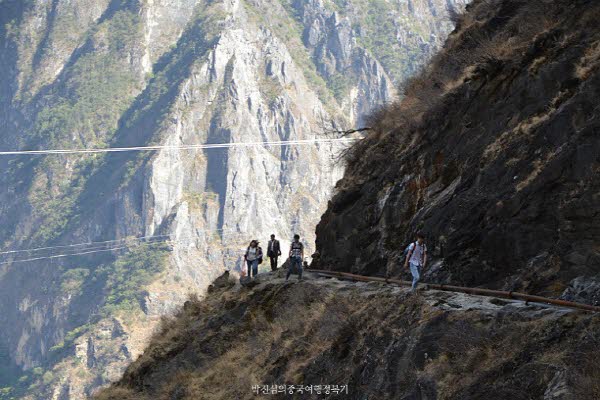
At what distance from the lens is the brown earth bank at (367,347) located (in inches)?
428

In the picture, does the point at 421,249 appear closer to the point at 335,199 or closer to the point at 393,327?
the point at 393,327

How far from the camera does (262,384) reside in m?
16.8

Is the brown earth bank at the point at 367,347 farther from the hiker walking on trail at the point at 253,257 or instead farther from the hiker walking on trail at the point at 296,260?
the hiker walking on trail at the point at 253,257

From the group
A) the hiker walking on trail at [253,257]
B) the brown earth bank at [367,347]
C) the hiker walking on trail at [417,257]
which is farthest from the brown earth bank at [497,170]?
the hiker walking on trail at [253,257]

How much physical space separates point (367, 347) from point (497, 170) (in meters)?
4.05

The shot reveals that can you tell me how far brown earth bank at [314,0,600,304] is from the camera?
14461 millimetres

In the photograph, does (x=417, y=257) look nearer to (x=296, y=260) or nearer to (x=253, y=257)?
(x=296, y=260)

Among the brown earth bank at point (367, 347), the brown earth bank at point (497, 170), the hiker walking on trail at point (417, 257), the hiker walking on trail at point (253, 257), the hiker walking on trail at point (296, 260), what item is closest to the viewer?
the brown earth bank at point (367, 347)

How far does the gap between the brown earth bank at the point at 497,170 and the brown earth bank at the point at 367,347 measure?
3.57 ft

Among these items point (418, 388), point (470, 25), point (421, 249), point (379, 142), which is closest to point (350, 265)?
point (379, 142)

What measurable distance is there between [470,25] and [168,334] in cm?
1057

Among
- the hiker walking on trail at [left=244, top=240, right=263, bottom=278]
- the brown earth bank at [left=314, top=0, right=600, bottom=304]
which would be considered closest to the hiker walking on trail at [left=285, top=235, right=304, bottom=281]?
the brown earth bank at [left=314, top=0, right=600, bottom=304]

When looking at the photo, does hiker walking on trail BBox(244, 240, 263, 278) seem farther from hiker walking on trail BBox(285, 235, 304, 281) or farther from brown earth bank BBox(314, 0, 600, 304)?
hiker walking on trail BBox(285, 235, 304, 281)

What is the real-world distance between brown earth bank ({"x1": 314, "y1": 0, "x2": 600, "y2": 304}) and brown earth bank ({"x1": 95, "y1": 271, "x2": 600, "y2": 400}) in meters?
1.09
